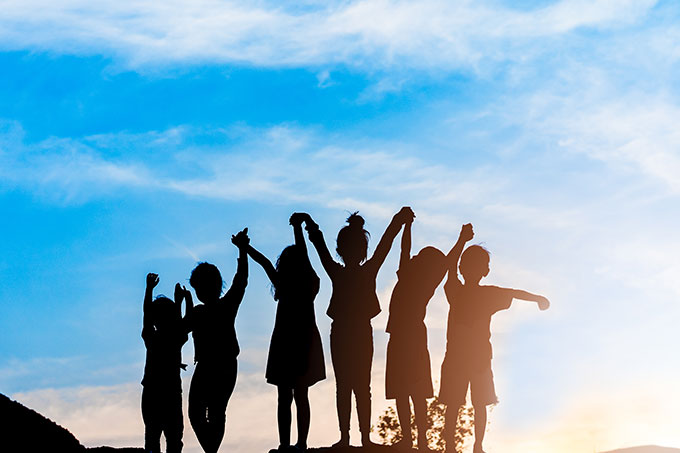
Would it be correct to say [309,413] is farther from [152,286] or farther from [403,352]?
[152,286]

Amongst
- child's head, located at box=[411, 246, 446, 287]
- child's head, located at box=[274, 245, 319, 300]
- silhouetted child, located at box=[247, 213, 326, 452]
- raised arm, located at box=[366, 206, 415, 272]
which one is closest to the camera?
silhouetted child, located at box=[247, 213, 326, 452]

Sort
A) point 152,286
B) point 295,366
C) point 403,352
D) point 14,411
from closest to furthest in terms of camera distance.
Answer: point 295,366
point 403,352
point 152,286
point 14,411

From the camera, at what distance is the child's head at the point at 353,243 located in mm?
12891

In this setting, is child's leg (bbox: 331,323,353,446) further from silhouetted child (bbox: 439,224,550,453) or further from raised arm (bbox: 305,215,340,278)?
silhouetted child (bbox: 439,224,550,453)

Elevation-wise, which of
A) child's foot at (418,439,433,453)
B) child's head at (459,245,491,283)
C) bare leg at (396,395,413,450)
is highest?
child's head at (459,245,491,283)

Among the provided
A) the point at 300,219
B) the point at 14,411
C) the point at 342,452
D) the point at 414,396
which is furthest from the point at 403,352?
the point at 14,411

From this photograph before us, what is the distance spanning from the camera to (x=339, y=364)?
12656 millimetres

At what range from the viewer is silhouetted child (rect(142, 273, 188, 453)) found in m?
14.0

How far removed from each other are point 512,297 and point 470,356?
1.19 m

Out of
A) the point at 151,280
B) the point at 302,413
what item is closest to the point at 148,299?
the point at 151,280

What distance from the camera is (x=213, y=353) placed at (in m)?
12.4

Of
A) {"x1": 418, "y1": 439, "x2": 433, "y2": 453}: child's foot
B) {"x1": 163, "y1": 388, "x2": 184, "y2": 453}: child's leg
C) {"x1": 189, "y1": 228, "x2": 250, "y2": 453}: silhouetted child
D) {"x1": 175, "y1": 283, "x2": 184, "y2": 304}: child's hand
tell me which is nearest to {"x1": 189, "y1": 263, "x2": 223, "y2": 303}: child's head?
{"x1": 189, "y1": 228, "x2": 250, "y2": 453}: silhouetted child

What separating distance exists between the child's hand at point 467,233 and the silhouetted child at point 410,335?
2.03ft

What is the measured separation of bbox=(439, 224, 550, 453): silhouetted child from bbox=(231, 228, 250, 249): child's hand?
3290 millimetres
